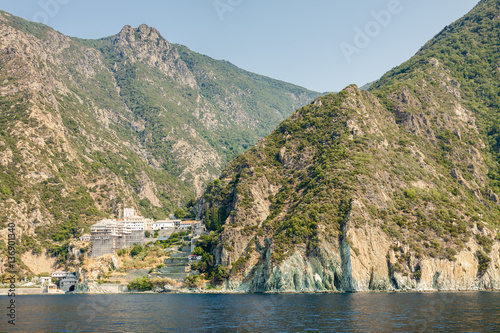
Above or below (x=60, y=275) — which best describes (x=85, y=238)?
above

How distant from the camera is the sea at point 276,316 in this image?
70.4 metres

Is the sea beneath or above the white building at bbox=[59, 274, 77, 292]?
above

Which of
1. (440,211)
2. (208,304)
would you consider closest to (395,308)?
(208,304)

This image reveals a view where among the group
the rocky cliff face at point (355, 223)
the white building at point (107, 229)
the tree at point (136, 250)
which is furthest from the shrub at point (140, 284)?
the white building at point (107, 229)

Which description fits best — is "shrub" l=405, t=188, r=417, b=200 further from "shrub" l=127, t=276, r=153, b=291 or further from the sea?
"shrub" l=127, t=276, r=153, b=291

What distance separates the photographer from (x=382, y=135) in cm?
19588

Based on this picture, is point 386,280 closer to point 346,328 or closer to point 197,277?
point 197,277

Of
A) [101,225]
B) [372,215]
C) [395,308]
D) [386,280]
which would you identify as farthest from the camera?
[101,225]

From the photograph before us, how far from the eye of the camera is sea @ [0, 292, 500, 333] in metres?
70.4

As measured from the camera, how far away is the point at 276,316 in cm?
8294

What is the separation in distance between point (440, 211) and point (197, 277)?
8017cm

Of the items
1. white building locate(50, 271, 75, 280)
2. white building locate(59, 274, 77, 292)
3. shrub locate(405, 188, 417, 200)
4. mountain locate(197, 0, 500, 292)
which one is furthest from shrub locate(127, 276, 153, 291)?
shrub locate(405, 188, 417, 200)

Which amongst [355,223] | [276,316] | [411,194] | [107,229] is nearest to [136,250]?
[107,229]

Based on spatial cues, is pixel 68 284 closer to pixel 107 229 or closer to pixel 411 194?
pixel 107 229
